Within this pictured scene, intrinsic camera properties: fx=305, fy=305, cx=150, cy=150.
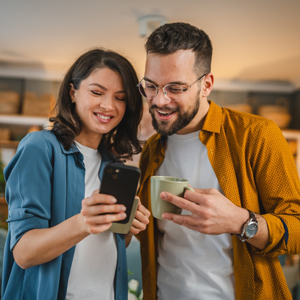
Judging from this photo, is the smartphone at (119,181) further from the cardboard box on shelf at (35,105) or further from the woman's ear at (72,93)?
the cardboard box on shelf at (35,105)

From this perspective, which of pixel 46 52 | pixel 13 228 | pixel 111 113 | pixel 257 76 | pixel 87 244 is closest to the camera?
pixel 13 228

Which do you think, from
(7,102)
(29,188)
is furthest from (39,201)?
(7,102)

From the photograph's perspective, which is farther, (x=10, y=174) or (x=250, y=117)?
(x=250, y=117)

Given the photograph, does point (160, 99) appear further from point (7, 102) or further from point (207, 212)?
point (7, 102)

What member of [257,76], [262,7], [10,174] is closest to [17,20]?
[262,7]

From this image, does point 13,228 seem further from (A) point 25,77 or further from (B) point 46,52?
(A) point 25,77

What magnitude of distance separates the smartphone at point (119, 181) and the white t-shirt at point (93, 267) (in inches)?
16.2

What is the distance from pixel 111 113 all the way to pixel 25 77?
202 inches

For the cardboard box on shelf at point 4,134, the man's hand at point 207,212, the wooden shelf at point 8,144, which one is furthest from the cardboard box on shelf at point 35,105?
the man's hand at point 207,212

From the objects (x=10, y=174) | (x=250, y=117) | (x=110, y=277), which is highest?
(x=250, y=117)

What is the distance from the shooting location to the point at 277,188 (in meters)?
1.12

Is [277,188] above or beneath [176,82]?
beneath

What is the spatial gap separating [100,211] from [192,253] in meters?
0.61

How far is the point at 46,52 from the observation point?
4695mm
